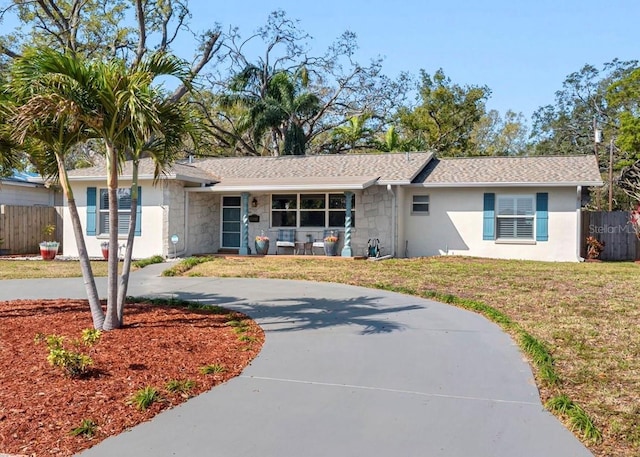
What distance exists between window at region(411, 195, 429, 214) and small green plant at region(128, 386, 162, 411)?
14373 millimetres

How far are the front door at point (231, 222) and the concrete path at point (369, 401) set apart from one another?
37.8 ft

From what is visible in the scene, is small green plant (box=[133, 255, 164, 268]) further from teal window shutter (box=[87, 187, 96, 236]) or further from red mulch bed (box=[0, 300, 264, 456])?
red mulch bed (box=[0, 300, 264, 456])

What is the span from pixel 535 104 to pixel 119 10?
31972 millimetres

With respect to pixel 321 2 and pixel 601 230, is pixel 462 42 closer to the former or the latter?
pixel 321 2

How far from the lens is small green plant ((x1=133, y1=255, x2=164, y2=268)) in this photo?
14435 mm

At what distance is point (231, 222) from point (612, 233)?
12.9 m

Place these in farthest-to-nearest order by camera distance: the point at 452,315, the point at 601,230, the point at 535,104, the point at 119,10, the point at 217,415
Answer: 1. the point at 535,104
2. the point at 119,10
3. the point at 601,230
4. the point at 452,315
5. the point at 217,415

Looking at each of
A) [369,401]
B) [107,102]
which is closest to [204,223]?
[107,102]

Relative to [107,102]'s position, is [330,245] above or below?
below

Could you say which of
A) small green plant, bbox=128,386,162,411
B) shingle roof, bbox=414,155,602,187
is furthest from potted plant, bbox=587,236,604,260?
small green plant, bbox=128,386,162,411

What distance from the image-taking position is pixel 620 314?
7.84 metres

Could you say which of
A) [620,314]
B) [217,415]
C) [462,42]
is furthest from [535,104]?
[217,415]

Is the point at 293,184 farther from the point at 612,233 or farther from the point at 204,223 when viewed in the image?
the point at 612,233

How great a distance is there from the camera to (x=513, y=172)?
17266 mm
